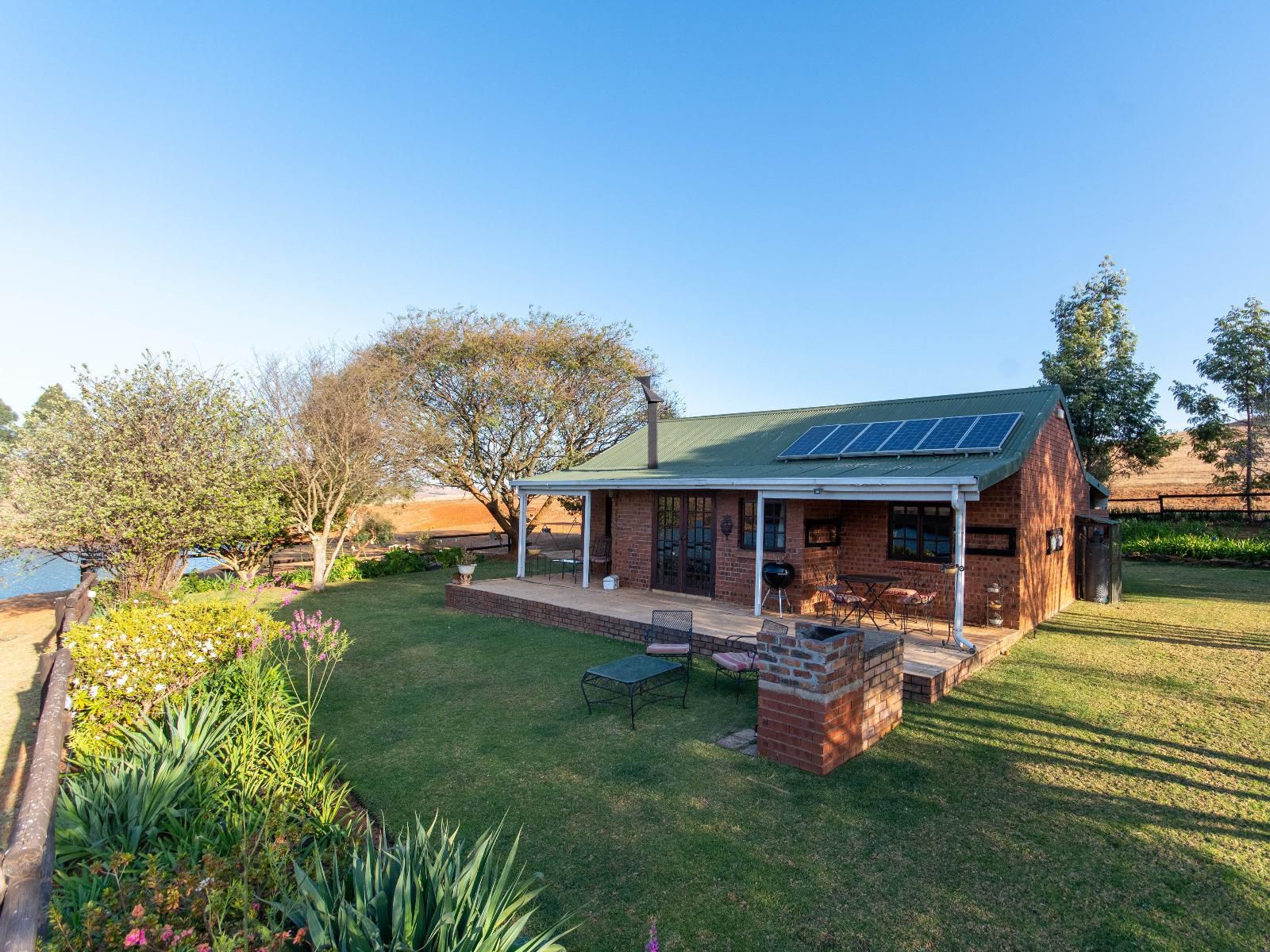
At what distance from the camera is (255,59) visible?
11578 millimetres

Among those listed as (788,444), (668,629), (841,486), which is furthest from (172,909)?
(788,444)

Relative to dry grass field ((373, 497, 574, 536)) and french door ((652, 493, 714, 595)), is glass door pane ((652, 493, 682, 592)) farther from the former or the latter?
dry grass field ((373, 497, 574, 536))

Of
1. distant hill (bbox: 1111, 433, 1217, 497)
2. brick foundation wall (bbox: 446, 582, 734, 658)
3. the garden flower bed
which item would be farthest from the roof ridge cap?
distant hill (bbox: 1111, 433, 1217, 497)

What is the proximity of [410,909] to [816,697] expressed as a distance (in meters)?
3.56

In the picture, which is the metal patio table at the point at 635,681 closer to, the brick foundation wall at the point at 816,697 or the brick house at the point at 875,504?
the brick foundation wall at the point at 816,697

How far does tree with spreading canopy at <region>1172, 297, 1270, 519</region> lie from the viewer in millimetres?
21766

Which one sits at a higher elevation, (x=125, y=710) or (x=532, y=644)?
(x=125, y=710)

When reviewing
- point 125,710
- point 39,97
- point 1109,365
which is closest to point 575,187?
point 39,97

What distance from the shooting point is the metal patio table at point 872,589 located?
9.50 meters

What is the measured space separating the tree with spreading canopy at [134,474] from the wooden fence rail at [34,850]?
18.4 ft

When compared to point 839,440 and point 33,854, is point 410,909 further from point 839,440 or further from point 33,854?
point 839,440

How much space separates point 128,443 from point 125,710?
621 cm

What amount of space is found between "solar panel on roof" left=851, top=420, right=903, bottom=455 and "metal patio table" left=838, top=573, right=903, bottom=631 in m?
2.41

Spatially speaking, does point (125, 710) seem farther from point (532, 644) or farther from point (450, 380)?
point (450, 380)
